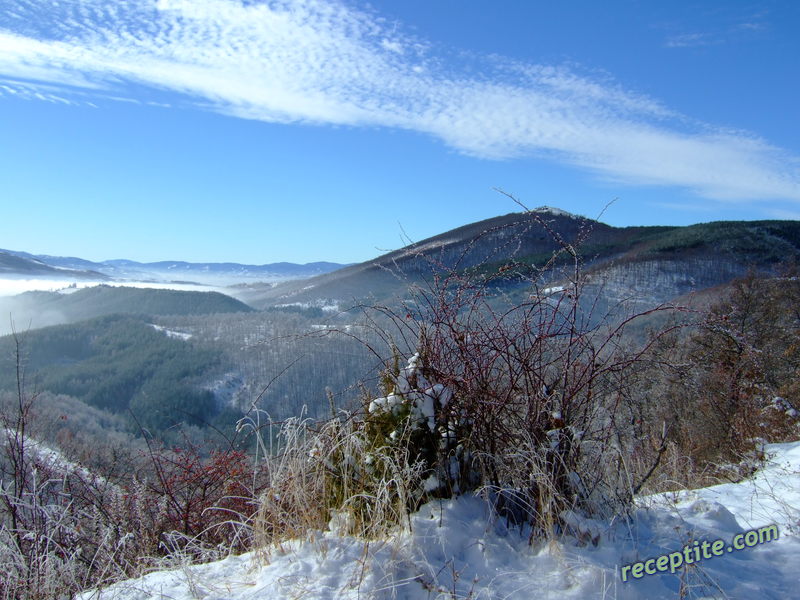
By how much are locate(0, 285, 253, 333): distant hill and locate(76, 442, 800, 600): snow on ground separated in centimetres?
15808

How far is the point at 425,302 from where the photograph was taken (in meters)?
4.07

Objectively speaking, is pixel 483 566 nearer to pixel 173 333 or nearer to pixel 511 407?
pixel 511 407

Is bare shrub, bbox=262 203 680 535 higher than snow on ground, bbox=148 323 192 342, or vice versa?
bare shrub, bbox=262 203 680 535

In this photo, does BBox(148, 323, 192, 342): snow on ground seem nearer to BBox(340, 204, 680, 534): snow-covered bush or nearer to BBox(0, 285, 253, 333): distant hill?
BBox(0, 285, 253, 333): distant hill

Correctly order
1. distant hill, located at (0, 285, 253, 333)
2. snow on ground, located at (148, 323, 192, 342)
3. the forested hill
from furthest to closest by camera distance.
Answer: distant hill, located at (0, 285, 253, 333), snow on ground, located at (148, 323, 192, 342), the forested hill

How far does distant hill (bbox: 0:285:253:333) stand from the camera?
161 metres

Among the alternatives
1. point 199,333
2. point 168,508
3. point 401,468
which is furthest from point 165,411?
point 401,468

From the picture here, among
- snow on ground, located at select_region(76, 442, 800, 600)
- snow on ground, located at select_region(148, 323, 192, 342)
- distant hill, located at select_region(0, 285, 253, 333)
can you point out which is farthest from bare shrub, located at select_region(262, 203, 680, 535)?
distant hill, located at select_region(0, 285, 253, 333)

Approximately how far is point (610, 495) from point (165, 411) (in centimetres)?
8168

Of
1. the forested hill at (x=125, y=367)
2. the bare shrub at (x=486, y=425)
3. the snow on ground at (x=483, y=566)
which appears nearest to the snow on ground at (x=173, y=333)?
A: the forested hill at (x=125, y=367)

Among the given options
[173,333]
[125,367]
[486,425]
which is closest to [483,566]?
[486,425]

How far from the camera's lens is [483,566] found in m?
2.79

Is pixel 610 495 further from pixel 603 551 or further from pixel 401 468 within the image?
pixel 401 468

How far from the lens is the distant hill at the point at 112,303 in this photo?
528 ft
